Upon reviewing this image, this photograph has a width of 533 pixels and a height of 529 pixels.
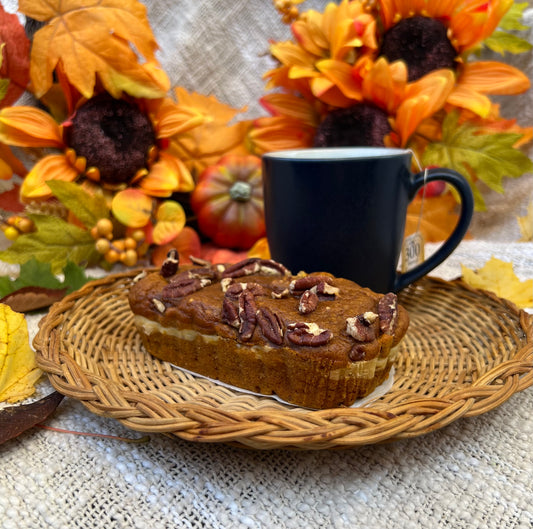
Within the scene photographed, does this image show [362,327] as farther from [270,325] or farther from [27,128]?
[27,128]

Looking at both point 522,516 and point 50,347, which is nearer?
point 522,516

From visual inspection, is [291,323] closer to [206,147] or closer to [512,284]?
[512,284]

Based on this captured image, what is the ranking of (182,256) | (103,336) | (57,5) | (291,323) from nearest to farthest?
(291,323) < (103,336) < (57,5) < (182,256)

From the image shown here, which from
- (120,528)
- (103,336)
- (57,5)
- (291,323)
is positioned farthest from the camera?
(57,5)

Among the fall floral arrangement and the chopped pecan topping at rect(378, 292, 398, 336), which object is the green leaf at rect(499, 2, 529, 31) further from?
the chopped pecan topping at rect(378, 292, 398, 336)

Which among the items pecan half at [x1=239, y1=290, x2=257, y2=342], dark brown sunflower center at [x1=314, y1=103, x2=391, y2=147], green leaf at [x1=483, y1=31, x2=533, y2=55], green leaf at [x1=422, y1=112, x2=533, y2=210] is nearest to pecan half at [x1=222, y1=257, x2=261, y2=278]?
pecan half at [x1=239, y1=290, x2=257, y2=342]

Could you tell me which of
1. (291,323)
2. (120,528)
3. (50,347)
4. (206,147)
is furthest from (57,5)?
(120,528)

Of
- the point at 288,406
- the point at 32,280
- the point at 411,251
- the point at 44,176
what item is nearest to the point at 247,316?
the point at 288,406
